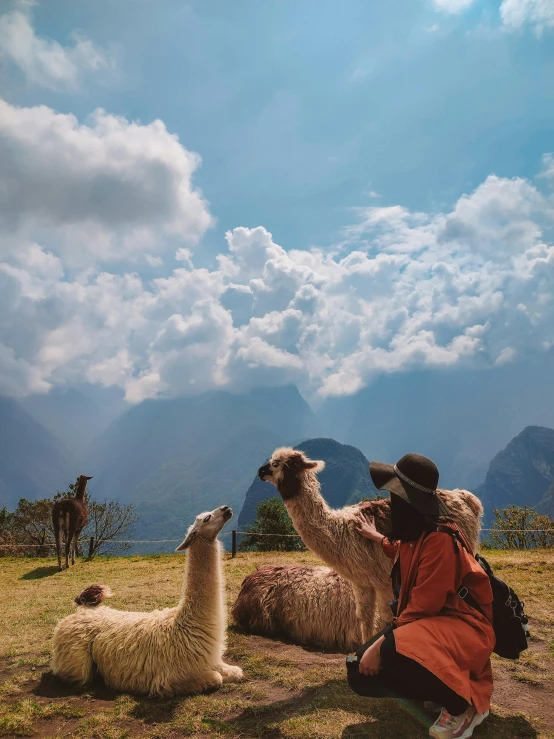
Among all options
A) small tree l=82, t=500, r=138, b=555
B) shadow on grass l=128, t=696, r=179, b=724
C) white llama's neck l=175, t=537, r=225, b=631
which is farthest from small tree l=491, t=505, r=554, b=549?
shadow on grass l=128, t=696, r=179, b=724

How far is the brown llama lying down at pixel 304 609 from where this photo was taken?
207 inches

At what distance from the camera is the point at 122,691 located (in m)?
3.84

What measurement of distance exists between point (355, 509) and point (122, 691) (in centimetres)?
288

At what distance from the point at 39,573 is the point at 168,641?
10135 mm

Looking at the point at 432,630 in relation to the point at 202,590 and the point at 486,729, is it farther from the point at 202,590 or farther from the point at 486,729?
the point at 202,590

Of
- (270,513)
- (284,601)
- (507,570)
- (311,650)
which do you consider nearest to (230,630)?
(284,601)

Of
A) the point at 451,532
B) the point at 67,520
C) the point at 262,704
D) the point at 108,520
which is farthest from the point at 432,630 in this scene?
the point at 108,520

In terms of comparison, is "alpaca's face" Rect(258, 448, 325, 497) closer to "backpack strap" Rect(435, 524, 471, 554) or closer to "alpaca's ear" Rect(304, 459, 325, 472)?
"alpaca's ear" Rect(304, 459, 325, 472)

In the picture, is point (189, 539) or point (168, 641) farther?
point (189, 539)

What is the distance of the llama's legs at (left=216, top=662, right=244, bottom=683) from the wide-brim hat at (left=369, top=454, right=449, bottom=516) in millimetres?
2530

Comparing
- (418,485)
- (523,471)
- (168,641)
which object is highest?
(418,485)

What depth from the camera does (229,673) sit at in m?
3.97

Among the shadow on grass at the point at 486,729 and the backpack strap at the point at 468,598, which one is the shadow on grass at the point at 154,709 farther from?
the backpack strap at the point at 468,598

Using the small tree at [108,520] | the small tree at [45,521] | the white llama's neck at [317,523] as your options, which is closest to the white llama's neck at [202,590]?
the white llama's neck at [317,523]
